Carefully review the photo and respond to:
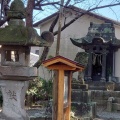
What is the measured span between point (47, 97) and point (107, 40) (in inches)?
237

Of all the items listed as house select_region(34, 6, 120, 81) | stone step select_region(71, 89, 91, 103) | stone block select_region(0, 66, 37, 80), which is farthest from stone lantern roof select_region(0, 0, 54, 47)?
house select_region(34, 6, 120, 81)

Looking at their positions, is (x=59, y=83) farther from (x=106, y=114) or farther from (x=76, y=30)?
(x=76, y=30)

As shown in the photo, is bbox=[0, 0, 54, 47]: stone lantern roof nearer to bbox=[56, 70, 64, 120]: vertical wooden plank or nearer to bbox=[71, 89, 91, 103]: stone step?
bbox=[56, 70, 64, 120]: vertical wooden plank

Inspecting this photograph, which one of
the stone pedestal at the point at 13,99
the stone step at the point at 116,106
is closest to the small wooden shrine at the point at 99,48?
the stone step at the point at 116,106

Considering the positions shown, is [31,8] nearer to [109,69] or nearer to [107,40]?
[107,40]

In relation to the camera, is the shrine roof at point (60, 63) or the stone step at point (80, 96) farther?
the stone step at point (80, 96)

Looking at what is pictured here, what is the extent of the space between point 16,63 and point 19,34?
0.78 metres

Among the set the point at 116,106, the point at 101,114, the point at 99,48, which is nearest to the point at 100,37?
the point at 99,48

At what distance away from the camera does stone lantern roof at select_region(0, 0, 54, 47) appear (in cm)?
747

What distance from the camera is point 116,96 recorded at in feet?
56.8

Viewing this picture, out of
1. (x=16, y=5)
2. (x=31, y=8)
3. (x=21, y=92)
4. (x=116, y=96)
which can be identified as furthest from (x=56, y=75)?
(x=116, y=96)

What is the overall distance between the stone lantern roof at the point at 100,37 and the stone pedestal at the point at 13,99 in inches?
484

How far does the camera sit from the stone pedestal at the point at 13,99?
309 inches

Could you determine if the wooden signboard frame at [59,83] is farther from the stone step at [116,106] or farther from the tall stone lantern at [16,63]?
the stone step at [116,106]
